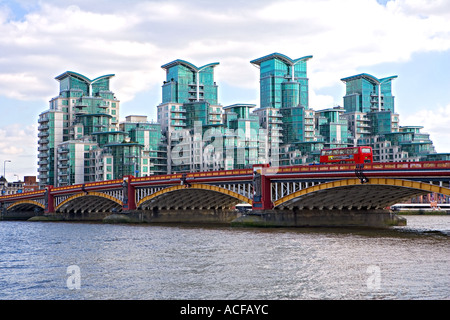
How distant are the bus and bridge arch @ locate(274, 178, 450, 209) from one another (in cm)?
→ 618

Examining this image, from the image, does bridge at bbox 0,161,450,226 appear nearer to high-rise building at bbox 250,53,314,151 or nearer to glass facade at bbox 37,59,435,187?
glass facade at bbox 37,59,435,187

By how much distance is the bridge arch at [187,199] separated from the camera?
95.1 m

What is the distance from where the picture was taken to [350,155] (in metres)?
89.1

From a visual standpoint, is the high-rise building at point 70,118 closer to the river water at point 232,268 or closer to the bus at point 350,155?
the bus at point 350,155

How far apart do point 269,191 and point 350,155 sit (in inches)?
561

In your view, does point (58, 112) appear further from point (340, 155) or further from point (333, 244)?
point (333, 244)

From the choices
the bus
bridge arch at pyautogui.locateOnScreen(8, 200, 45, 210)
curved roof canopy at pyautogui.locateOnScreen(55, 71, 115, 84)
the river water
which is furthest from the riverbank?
curved roof canopy at pyautogui.locateOnScreen(55, 71, 115, 84)

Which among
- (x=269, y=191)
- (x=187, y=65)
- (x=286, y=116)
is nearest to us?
(x=269, y=191)

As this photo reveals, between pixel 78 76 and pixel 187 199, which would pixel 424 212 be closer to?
pixel 187 199

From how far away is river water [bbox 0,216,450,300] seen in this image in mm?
33656

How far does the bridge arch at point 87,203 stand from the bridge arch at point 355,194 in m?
42.6

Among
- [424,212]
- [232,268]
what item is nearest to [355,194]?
[232,268]

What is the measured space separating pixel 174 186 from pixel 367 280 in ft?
197

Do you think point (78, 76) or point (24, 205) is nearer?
point (24, 205)
